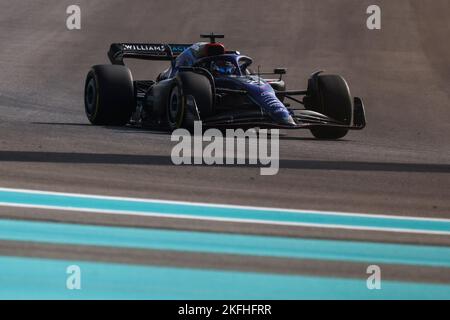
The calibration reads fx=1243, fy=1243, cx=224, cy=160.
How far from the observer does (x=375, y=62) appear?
32000 millimetres

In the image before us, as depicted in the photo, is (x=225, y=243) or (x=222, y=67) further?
(x=222, y=67)

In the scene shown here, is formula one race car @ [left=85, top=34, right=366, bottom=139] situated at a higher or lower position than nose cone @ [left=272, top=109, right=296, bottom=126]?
higher

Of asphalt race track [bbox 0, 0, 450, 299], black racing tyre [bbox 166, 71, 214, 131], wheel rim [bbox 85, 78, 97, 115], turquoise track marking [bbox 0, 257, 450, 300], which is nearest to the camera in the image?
turquoise track marking [bbox 0, 257, 450, 300]

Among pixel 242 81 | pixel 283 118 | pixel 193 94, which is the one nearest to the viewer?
pixel 193 94

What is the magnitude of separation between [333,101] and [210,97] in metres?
2.21

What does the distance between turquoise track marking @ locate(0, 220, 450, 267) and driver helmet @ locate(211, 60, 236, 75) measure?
8174 millimetres

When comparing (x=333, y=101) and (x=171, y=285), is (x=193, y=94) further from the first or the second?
(x=171, y=285)

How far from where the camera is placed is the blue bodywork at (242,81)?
51.4 feet

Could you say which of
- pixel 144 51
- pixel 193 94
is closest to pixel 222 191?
pixel 193 94

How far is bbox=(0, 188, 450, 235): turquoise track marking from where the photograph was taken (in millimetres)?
9156

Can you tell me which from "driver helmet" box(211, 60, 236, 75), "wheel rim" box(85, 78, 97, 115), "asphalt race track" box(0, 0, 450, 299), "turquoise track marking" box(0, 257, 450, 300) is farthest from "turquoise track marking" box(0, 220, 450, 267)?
"wheel rim" box(85, 78, 97, 115)

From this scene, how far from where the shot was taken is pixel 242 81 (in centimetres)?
1617

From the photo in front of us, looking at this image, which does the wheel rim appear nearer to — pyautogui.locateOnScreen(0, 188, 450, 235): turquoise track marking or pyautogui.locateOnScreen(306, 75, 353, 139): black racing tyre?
A: pyautogui.locateOnScreen(306, 75, 353, 139): black racing tyre

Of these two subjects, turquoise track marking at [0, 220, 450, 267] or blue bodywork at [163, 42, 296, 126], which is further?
blue bodywork at [163, 42, 296, 126]
